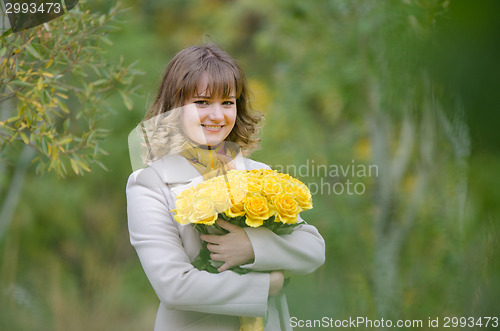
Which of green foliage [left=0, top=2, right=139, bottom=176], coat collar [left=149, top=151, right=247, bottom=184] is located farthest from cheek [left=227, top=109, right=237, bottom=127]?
green foliage [left=0, top=2, right=139, bottom=176]

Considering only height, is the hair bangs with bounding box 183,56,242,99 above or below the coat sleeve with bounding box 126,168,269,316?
above

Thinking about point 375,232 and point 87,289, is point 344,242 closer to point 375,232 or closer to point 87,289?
point 375,232

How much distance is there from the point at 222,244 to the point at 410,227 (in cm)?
173

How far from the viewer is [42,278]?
2703mm

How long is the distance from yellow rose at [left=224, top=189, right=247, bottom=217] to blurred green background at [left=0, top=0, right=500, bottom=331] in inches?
35.9

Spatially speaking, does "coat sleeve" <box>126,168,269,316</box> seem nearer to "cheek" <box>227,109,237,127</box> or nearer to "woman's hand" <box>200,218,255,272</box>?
"woman's hand" <box>200,218,255,272</box>

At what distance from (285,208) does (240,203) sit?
69 mm

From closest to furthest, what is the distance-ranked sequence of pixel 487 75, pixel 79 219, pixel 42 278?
1. pixel 487 75
2. pixel 42 278
3. pixel 79 219

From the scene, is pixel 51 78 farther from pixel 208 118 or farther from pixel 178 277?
pixel 178 277

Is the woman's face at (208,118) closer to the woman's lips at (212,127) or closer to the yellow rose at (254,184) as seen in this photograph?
the woman's lips at (212,127)

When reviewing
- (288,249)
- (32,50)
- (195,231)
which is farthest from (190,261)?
(32,50)

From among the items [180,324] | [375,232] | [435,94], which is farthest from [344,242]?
[435,94]

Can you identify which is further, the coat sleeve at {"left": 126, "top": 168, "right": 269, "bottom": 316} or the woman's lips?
the woman's lips

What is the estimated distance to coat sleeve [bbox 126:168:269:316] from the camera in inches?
31.8
